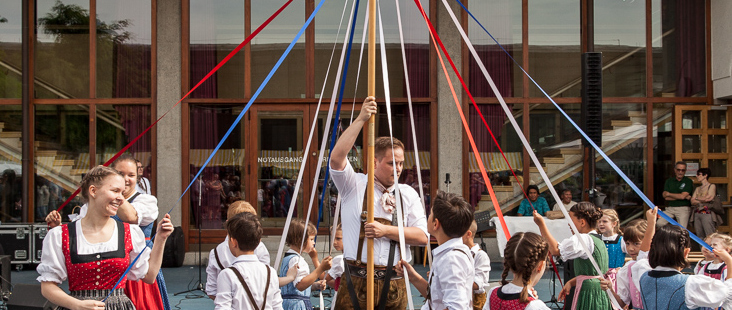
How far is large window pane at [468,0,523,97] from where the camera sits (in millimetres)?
9969

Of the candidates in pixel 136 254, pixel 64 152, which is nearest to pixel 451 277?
pixel 136 254

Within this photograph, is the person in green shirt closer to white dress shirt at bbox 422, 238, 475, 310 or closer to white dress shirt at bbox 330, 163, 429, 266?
white dress shirt at bbox 330, 163, 429, 266

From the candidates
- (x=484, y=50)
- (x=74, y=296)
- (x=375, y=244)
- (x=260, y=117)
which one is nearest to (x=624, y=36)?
(x=484, y=50)

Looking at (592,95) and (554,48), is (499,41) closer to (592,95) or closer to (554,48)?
(554,48)

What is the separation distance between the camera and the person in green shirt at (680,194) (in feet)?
31.4

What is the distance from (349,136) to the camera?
125 inches

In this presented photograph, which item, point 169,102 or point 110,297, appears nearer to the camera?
point 110,297

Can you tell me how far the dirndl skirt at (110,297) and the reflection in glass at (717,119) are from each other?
9395mm

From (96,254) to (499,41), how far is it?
26.1 ft

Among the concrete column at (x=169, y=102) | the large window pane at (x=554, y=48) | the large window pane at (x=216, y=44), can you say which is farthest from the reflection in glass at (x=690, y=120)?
the concrete column at (x=169, y=102)

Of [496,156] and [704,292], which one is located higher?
[496,156]

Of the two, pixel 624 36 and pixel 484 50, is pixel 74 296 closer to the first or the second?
pixel 484 50

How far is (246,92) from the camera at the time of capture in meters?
9.75

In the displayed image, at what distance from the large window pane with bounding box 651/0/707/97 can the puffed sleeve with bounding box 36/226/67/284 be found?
9244mm
